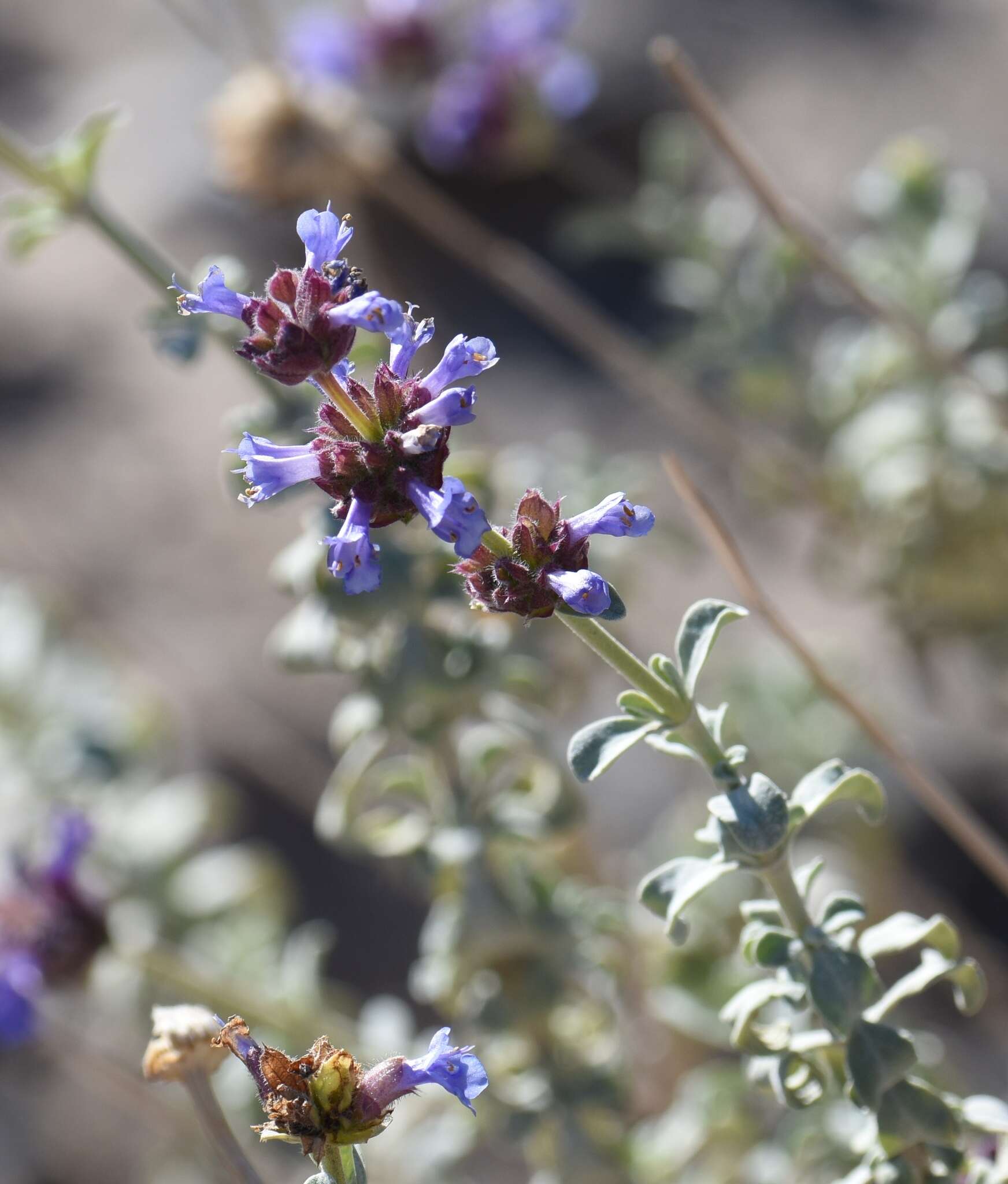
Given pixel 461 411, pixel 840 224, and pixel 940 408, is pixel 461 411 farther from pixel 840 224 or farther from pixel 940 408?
pixel 840 224

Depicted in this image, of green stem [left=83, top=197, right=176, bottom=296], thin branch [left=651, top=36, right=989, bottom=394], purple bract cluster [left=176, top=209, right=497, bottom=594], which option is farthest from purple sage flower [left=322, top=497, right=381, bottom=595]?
thin branch [left=651, top=36, right=989, bottom=394]

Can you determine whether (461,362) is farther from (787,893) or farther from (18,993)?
(18,993)

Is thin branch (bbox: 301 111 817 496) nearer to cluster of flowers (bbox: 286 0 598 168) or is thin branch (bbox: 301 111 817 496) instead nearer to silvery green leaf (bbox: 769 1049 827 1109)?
cluster of flowers (bbox: 286 0 598 168)

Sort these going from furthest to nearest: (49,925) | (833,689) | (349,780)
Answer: (49,925), (349,780), (833,689)

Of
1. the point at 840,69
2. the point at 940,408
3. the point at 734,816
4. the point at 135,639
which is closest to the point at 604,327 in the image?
the point at 940,408

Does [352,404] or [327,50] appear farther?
[327,50]

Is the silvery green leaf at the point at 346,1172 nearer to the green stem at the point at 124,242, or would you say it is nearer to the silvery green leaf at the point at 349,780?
the silvery green leaf at the point at 349,780

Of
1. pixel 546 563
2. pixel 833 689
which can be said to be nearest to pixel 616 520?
pixel 546 563
